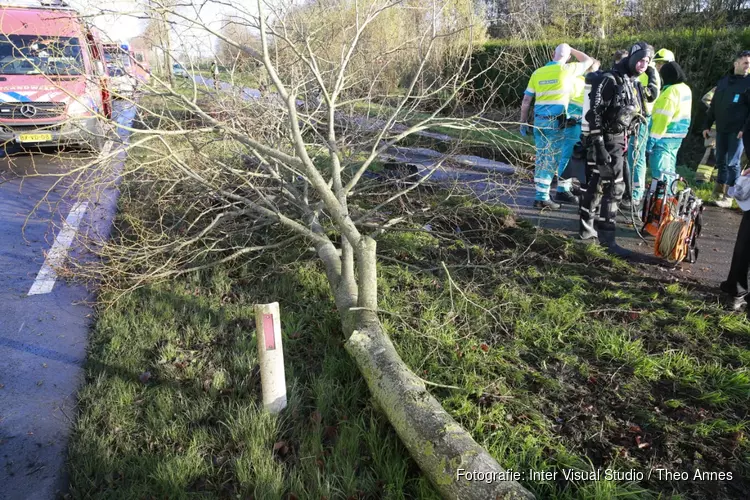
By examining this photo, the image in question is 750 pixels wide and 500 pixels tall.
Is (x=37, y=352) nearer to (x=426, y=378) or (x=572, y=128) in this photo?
(x=426, y=378)

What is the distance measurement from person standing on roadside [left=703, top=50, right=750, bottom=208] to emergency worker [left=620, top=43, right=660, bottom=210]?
1093mm

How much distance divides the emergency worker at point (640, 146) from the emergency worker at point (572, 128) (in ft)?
2.24

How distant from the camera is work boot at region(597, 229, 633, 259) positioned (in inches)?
203

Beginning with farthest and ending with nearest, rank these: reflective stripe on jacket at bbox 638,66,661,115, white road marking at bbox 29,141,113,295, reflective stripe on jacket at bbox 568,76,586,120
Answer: reflective stripe on jacket at bbox 568,76,586,120
reflective stripe on jacket at bbox 638,66,661,115
white road marking at bbox 29,141,113,295

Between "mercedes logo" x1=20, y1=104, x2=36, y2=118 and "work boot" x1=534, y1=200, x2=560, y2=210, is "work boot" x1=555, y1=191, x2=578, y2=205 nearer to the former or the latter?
"work boot" x1=534, y1=200, x2=560, y2=210

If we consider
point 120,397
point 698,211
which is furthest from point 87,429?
point 698,211

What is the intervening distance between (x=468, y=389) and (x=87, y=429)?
2237 millimetres

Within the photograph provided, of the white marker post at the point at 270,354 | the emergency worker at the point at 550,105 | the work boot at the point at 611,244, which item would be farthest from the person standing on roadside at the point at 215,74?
the work boot at the point at 611,244

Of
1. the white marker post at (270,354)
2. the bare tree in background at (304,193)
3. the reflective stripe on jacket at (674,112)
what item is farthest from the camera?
the reflective stripe on jacket at (674,112)

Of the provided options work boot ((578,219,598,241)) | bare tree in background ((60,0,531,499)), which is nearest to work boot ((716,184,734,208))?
work boot ((578,219,598,241))

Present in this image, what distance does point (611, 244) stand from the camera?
17.6 feet

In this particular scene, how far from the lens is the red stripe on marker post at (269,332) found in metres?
2.77

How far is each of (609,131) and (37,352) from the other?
562cm

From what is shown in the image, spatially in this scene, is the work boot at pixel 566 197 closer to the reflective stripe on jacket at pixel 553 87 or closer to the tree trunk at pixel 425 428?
the reflective stripe on jacket at pixel 553 87
